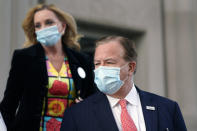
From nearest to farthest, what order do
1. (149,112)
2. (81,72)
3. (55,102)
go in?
(149,112) < (55,102) < (81,72)

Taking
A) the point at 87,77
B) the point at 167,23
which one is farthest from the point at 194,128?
the point at 87,77

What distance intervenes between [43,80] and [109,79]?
0.67m

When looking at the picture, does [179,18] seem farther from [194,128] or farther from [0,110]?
[0,110]

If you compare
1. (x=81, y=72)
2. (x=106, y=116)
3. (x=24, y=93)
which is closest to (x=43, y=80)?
(x=24, y=93)

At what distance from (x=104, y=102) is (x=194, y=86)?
4.77 m

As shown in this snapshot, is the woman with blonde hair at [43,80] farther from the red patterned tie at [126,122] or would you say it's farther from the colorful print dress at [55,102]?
the red patterned tie at [126,122]

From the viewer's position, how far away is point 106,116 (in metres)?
2.52

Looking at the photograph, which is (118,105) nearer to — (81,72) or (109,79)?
(109,79)

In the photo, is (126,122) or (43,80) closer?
(126,122)

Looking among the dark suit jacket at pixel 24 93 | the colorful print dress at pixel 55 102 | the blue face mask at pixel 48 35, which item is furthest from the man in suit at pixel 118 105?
the blue face mask at pixel 48 35

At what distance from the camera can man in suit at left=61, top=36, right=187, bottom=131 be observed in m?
2.52

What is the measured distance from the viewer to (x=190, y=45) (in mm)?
7086

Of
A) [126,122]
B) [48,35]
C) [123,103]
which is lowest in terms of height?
[126,122]

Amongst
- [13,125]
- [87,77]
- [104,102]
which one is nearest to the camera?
[104,102]
